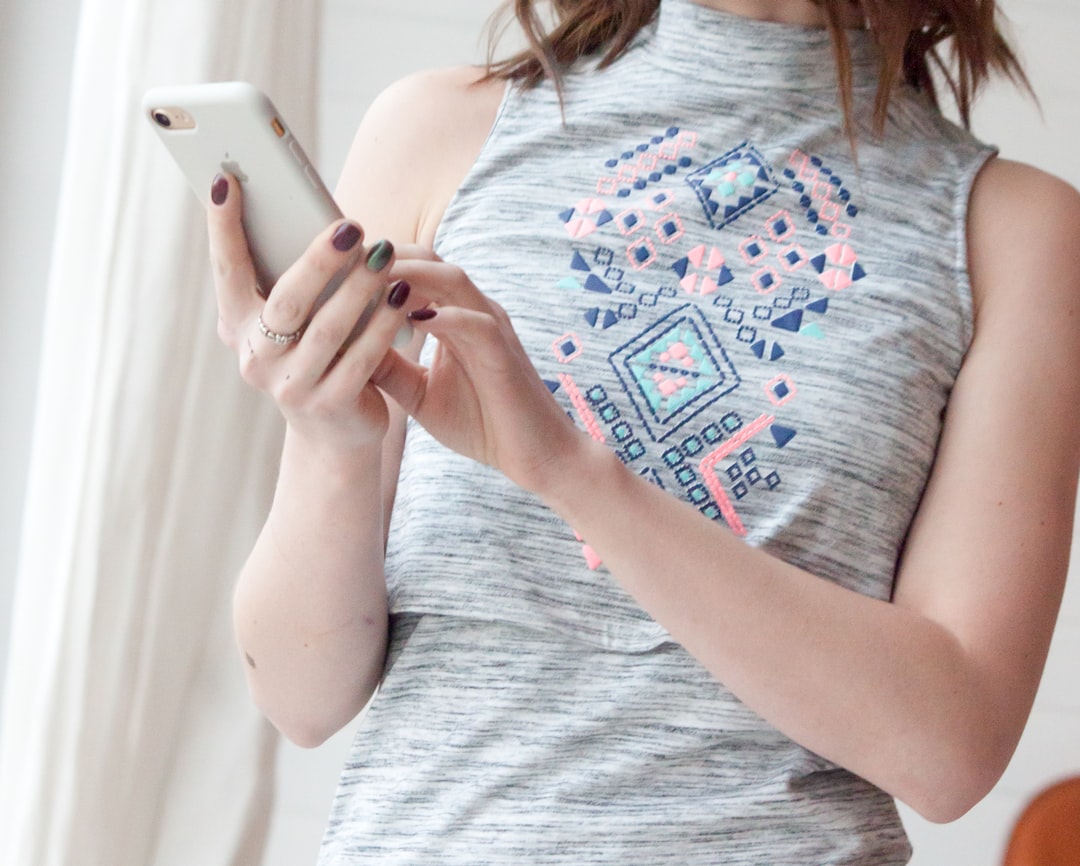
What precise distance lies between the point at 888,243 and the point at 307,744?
520mm

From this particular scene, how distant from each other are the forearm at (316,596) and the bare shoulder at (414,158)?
0.66 feet

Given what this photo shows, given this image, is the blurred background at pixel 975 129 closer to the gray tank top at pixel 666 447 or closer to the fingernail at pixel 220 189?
the gray tank top at pixel 666 447

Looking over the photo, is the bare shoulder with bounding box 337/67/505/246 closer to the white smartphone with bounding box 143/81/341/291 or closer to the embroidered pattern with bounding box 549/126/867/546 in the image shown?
the embroidered pattern with bounding box 549/126/867/546

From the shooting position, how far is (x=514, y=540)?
74 cm

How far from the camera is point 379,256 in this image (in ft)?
1.85

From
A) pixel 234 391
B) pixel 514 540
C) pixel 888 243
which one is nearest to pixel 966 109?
pixel 888 243

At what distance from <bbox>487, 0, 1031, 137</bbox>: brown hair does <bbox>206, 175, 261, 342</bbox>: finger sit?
12.3 inches

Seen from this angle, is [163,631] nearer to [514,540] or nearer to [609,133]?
[514,540]

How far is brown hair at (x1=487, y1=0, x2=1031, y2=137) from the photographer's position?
83 centimetres

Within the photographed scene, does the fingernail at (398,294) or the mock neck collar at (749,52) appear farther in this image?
the mock neck collar at (749,52)

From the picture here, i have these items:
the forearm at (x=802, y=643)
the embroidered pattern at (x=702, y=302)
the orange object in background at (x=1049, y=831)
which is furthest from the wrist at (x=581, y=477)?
the orange object in background at (x=1049, y=831)

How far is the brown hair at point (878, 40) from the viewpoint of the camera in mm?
827

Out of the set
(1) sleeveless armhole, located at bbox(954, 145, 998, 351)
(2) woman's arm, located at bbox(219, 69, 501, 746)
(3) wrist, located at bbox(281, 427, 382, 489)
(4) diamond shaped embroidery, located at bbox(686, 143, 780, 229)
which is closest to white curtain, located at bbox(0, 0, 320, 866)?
(2) woman's arm, located at bbox(219, 69, 501, 746)

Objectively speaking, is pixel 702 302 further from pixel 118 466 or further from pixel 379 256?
pixel 118 466
